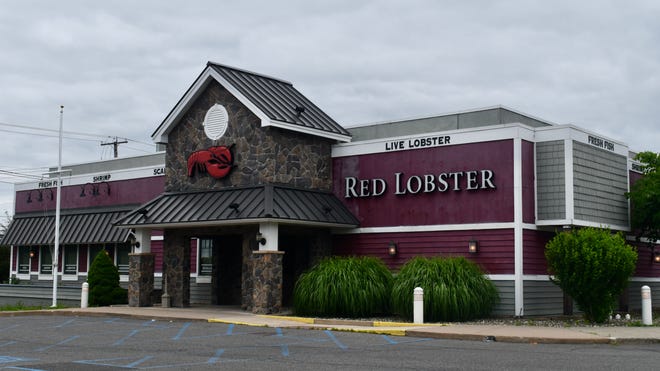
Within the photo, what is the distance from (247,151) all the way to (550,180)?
9686 mm

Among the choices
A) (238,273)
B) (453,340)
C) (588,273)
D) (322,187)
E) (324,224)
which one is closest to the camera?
(453,340)

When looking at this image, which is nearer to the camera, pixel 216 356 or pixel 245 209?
pixel 216 356

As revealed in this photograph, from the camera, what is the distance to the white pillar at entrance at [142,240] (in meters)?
29.1

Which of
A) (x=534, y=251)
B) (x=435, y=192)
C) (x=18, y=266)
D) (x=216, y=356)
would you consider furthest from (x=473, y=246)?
(x=18, y=266)

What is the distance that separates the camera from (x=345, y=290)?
23.9 metres

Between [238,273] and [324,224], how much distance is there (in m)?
5.71

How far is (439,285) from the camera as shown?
22750 millimetres

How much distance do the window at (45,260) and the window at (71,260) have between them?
1061mm

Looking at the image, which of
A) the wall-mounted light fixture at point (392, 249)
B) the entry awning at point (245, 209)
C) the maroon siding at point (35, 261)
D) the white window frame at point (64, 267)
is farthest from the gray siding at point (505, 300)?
the maroon siding at point (35, 261)

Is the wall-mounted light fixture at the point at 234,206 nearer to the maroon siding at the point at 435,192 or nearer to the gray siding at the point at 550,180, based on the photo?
the maroon siding at the point at 435,192

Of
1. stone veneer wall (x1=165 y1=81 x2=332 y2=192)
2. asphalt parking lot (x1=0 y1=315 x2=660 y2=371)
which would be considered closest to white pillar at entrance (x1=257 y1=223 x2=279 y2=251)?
stone veneer wall (x1=165 y1=81 x2=332 y2=192)

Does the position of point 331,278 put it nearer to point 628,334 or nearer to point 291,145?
point 291,145

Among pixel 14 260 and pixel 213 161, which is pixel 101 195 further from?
pixel 213 161

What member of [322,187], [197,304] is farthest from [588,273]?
[197,304]
